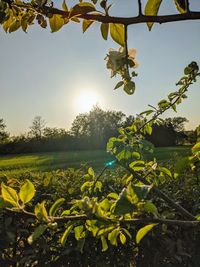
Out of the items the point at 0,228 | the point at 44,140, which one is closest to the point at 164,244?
the point at 0,228

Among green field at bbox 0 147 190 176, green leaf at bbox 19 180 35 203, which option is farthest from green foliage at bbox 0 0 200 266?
green field at bbox 0 147 190 176

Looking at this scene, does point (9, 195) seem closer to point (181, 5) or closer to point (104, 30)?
point (104, 30)

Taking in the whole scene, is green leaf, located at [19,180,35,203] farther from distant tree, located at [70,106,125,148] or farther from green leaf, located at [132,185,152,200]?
distant tree, located at [70,106,125,148]

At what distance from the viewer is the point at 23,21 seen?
95 centimetres

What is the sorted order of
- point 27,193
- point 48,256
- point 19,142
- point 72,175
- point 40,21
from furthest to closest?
point 19,142 < point 72,175 < point 48,256 < point 40,21 < point 27,193

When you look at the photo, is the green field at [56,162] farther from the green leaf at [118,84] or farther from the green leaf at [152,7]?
the green leaf at [152,7]

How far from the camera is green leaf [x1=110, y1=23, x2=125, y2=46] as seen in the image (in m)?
0.82

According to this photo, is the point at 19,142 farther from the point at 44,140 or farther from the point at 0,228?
the point at 0,228

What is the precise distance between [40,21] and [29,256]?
2314mm

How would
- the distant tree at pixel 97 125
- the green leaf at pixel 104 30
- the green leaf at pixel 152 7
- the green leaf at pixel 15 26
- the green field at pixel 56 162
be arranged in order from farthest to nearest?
the distant tree at pixel 97 125
the green field at pixel 56 162
the green leaf at pixel 15 26
the green leaf at pixel 104 30
the green leaf at pixel 152 7

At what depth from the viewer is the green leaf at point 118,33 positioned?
823mm

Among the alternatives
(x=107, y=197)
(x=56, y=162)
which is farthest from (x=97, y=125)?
(x=107, y=197)

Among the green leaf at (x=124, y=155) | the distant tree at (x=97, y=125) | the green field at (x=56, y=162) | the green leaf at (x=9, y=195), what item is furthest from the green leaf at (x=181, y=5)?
the distant tree at (x=97, y=125)

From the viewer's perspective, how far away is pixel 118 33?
0.83 meters
